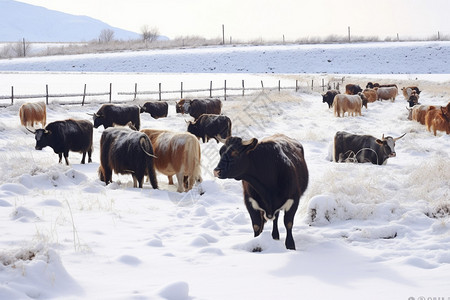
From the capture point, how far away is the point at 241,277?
15.2 feet

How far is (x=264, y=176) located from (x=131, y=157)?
4100mm

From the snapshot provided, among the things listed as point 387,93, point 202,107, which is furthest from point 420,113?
point 387,93

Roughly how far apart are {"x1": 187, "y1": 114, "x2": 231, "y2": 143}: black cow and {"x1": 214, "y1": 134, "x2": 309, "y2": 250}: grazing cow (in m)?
10.3

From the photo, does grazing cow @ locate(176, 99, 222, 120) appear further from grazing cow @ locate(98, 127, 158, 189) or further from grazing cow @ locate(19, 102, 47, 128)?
grazing cow @ locate(98, 127, 158, 189)

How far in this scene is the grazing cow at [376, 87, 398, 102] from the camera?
31944 mm

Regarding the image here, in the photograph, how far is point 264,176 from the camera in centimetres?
595

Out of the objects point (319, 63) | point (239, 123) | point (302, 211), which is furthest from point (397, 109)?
point (319, 63)

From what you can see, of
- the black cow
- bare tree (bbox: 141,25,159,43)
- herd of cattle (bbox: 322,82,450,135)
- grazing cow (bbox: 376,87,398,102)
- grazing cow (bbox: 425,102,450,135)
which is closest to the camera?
the black cow

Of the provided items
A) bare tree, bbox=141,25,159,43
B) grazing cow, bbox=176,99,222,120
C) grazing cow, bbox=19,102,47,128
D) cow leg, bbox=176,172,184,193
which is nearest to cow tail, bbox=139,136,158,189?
cow leg, bbox=176,172,184,193

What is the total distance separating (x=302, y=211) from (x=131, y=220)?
242cm

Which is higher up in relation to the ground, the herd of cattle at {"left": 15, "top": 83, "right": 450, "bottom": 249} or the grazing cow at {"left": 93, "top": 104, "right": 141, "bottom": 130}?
the grazing cow at {"left": 93, "top": 104, "right": 141, "bottom": 130}

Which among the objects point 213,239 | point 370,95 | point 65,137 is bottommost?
point 213,239

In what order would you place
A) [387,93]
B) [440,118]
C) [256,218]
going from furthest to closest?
[387,93] → [440,118] → [256,218]

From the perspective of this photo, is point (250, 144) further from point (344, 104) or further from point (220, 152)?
point (344, 104)
